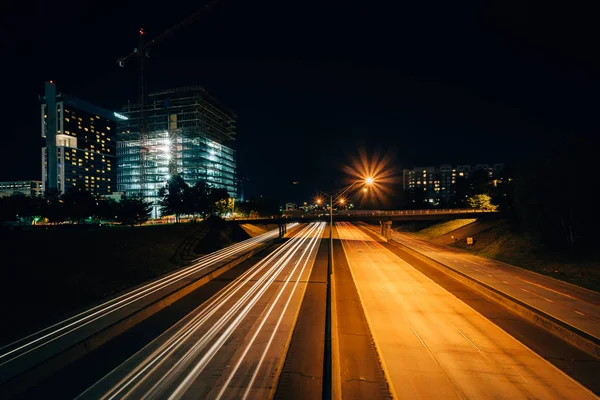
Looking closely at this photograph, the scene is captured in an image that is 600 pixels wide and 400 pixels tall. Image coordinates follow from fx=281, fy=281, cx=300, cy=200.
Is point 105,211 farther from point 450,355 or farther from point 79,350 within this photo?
point 450,355

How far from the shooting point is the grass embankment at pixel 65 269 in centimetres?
1775

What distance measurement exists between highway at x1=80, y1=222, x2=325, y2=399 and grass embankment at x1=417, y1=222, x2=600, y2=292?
23628mm

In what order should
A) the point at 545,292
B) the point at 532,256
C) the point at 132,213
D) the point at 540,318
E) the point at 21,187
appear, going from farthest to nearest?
the point at 21,187 < the point at 132,213 < the point at 532,256 < the point at 545,292 < the point at 540,318

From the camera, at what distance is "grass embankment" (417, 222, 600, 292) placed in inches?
938

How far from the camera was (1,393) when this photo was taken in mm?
9586

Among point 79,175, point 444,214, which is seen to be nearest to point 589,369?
point 444,214

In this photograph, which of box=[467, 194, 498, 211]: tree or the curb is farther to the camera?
box=[467, 194, 498, 211]: tree

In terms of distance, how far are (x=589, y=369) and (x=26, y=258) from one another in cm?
3608

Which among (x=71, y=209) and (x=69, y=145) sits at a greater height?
(x=69, y=145)

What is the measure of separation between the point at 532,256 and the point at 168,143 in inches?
6000

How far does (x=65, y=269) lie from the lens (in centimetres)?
2434

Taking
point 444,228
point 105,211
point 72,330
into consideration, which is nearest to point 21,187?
point 105,211

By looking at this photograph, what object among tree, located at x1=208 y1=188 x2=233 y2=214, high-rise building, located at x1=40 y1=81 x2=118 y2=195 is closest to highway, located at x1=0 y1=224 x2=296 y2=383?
tree, located at x1=208 y1=188 x2=233 y2=214

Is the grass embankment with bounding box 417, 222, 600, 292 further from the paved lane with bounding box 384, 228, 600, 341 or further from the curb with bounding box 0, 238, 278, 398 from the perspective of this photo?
the curb with bounding box 0, 238, 278, 398
